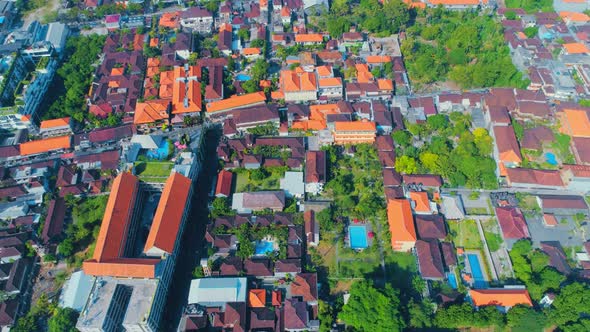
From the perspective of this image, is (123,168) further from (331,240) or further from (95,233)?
(331,240)

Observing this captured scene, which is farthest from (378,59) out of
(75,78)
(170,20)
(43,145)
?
(43,145)

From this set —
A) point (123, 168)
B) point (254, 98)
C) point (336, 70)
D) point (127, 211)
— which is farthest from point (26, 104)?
point (336, 70)

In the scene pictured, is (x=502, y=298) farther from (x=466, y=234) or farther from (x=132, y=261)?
(x=132, y=261)

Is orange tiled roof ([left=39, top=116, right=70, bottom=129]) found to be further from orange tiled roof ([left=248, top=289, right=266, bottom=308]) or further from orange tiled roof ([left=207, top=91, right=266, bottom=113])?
orange tiled roof ([left=248, top=289, right=266, bottom=308])

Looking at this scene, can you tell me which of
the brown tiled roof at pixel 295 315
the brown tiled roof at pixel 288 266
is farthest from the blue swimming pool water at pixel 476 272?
the brown tiled roof at pixel 288 266

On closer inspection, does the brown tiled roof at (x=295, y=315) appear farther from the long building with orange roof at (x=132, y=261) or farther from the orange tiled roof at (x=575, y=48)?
the orange tiled roof at (x=575, y=48)

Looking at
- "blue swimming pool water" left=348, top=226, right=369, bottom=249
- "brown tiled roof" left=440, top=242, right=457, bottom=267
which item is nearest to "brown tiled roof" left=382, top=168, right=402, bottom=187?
"blue swimming pool water" left=348, top=226, right=369, bottom=249
